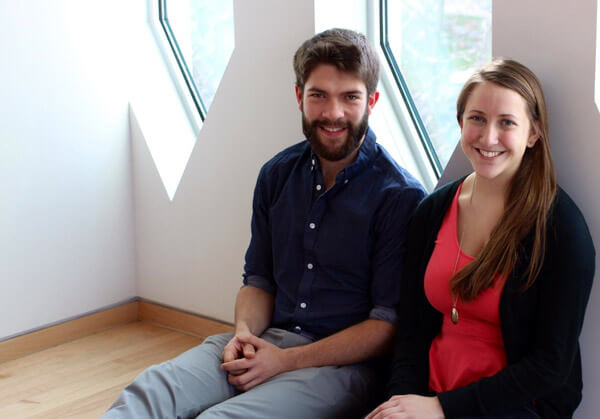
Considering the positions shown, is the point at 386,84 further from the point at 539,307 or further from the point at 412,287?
the point at 539,307

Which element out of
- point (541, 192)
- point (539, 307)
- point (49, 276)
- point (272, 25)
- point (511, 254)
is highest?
point (272, 25)

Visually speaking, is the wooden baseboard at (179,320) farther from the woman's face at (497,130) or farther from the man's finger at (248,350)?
the woman's face at (497,130)

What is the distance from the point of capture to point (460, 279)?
1.69 meters

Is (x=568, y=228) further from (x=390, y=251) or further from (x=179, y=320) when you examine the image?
(x=179, y=320)

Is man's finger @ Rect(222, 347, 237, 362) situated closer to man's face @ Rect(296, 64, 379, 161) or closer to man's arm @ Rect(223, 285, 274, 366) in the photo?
man's arm @ Rect(223, 285, 274, 366)

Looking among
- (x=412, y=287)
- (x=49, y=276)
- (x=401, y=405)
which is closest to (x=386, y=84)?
(x=412, y=287)

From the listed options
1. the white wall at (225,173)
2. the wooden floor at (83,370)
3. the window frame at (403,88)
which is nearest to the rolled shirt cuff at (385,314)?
the window frame at (403,88)

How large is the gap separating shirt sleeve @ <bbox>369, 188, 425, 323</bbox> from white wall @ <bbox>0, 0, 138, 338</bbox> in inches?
69.5

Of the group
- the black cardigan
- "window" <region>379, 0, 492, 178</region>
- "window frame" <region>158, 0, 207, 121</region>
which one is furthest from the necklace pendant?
"window frame" <region>158, 0, 207, 121</region>

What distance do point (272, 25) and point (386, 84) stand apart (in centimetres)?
50

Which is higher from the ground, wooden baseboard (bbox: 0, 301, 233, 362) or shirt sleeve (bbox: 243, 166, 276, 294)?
shirt sleeve (bbox: 243, 166, 276, 294)

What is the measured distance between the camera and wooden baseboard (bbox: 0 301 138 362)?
3061mm

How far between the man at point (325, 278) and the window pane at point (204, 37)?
1199mm

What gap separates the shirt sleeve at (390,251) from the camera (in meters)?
1.96
